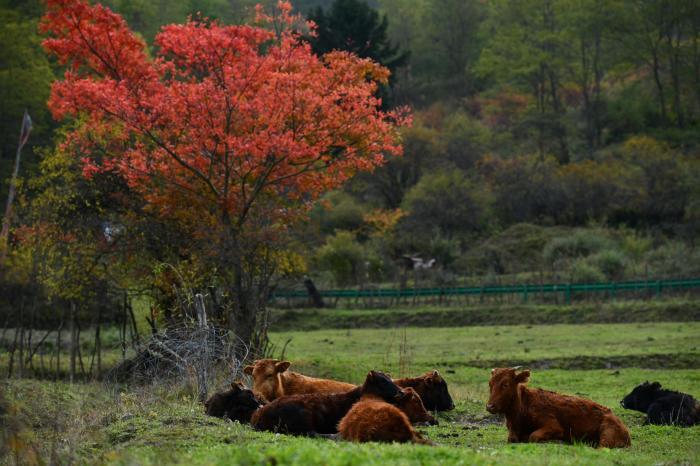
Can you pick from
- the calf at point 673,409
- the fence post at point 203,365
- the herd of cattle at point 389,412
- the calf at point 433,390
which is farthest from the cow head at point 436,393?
the fence post at point 203,365

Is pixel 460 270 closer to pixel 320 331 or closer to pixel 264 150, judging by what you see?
pixel 320 331

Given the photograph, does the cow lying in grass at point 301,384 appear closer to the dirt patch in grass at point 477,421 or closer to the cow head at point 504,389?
the dirt patch in grass at point 477,421

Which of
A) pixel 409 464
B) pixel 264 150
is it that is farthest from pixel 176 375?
pixel 409 464

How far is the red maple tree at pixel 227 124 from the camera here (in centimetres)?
2170

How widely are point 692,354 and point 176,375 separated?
48.9 ft

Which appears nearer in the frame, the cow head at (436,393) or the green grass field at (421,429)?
the green grass field at (421,429)

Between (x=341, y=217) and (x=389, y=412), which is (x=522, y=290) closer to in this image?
(x=341, y=217)

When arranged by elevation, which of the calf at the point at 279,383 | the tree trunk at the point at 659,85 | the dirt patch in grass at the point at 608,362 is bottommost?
the dirt patch in grass at the point at 608,362

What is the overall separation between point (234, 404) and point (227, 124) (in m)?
9.94

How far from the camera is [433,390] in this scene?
15461 millimetres

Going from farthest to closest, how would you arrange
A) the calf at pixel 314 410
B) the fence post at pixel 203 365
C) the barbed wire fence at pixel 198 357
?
1. the barbed wire fence at pixel 198 357
2. the fence post at pixel 203 365
3. the calf at pixel 314 410

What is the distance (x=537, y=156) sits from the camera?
59969mm

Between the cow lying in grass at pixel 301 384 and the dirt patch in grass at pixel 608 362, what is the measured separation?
33.9ft

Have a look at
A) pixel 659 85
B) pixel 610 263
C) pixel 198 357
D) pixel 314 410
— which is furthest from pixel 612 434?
pixel 659 85
